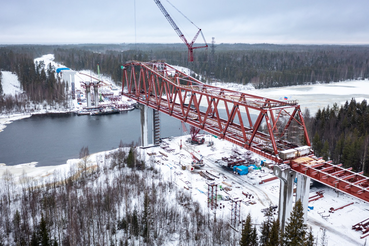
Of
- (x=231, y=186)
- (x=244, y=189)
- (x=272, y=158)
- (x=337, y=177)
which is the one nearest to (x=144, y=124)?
(x=231, y=186)

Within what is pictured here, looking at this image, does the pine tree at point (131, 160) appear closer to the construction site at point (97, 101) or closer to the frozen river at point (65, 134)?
the frozen river at point (65, 134)

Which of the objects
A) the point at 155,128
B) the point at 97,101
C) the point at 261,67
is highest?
the point at 261,67

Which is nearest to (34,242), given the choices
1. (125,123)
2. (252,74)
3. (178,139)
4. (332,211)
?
(332,211)

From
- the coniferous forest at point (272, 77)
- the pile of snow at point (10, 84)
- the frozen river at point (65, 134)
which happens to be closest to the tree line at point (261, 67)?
the coniferous forest at point (272, 77)

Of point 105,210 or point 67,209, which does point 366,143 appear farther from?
point 67,209

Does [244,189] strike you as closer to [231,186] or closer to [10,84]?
[231,186]

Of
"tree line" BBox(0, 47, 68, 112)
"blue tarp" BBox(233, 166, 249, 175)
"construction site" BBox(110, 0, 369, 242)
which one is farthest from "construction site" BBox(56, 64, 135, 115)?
"blue tarp" BBox(233, 166, 249, 175)

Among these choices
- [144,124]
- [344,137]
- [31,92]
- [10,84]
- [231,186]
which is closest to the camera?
[231,186]
